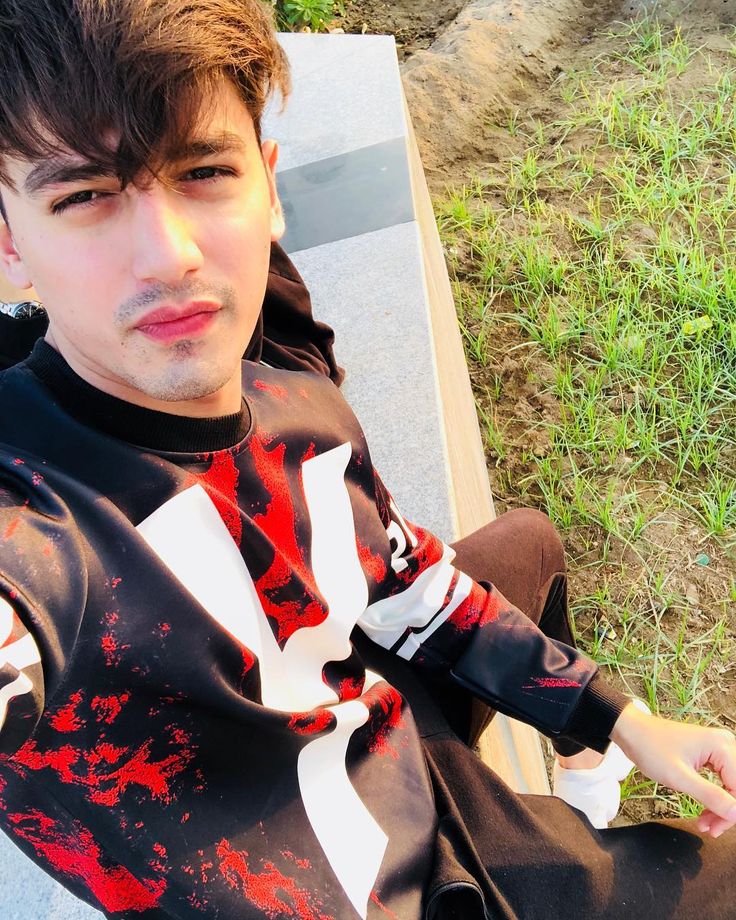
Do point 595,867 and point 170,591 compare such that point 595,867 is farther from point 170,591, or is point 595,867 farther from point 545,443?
point 545,443

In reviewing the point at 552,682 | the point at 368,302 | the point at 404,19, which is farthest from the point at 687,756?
the point at 404,19

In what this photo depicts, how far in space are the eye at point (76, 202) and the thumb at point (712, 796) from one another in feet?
3.75

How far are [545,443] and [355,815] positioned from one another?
164 cm

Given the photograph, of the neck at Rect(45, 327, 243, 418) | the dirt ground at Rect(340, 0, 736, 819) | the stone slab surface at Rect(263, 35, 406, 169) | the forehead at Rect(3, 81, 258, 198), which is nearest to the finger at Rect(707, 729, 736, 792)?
the neck at Rect(45, 327, 243, 418)

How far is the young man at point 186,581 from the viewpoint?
0.89 metres

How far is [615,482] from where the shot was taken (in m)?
2.40

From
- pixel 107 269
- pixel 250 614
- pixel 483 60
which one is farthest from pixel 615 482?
pixel 483 60

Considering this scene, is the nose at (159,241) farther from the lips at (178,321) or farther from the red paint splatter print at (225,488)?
the red paint splatter print at (225,488)

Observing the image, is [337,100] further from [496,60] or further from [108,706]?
[108,706]

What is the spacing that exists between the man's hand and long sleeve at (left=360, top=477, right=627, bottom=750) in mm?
39

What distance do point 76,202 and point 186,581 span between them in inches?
17.5

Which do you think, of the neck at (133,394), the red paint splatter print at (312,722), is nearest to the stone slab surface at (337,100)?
the neck at (133,394)

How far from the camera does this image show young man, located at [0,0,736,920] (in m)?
0.89

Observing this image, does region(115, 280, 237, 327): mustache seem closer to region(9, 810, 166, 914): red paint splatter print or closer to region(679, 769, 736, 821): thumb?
region(9, 810, 166, 914): red paint splatter print
